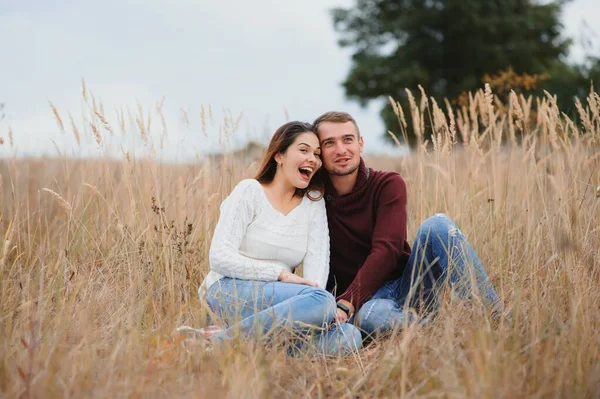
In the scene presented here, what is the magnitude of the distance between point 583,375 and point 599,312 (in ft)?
1.73

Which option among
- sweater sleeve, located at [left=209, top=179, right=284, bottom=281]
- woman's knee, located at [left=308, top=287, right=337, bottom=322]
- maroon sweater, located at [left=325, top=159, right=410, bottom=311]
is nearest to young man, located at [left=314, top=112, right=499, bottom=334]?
maroon sweater, located at [left=325, top=159, right=410, bottom=311]

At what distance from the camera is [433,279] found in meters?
2.48

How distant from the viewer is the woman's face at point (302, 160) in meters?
2.63

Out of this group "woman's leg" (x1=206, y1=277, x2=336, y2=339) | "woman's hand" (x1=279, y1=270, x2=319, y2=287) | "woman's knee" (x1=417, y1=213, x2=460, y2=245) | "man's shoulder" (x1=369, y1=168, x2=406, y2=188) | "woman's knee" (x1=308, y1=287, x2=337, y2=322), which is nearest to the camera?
"woman's leg" (x1=206, y1=277, x2=336, y2=339)

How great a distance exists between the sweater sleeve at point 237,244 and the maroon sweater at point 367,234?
351 millimetres

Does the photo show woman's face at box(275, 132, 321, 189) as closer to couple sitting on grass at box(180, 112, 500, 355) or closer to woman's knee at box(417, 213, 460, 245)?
couple sitting on grass at box(180, 112, 500, 355)

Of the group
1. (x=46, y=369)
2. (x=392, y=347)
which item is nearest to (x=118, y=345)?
(x=46, y=369)

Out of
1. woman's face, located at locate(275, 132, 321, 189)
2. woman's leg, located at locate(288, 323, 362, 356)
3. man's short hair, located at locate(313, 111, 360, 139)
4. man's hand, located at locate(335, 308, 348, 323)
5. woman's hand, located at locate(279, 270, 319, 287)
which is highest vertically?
man's short hair, located at locate(313, 111, 360, 139)

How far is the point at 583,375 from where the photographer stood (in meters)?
1.75

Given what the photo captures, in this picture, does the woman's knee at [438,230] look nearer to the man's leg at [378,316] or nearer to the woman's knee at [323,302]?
the man's leg at [378,316]

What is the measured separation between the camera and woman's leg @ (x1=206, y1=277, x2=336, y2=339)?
7.35 ft

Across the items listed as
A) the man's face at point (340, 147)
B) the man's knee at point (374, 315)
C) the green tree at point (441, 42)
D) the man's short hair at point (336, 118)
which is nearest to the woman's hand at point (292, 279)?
the man's knee at point (374, 315)

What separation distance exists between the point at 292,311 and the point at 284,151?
2.52ft

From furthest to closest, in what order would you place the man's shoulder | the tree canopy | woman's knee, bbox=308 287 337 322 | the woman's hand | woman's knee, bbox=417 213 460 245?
the tree canopy → the man's shoulder → woman's knee, bbox=417 213 460 245 → the woman's hand → woman's knee, bbox=308 287 337 322
